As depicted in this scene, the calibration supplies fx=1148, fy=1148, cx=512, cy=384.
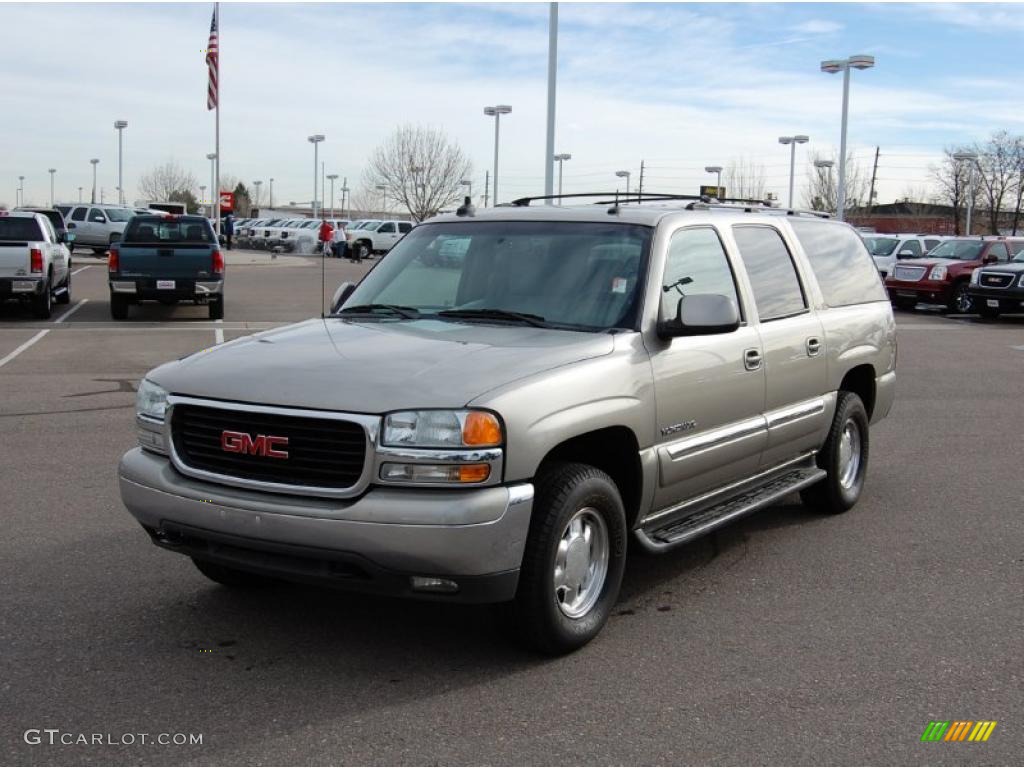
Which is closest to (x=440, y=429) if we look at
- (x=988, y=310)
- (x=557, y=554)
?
(x=557, y=554)

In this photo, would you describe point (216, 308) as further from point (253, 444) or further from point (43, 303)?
point (253, 444)

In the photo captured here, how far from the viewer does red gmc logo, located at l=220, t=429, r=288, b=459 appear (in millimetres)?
4340

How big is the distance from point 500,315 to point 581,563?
4.12ft

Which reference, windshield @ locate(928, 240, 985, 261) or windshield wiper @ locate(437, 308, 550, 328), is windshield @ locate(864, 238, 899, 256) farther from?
windshield wiper @ locate(437, 308, 550, 328)

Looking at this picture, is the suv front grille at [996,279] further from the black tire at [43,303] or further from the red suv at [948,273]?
the black tire at [43,303]

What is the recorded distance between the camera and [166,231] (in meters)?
20.4

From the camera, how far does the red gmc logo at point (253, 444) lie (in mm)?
4340

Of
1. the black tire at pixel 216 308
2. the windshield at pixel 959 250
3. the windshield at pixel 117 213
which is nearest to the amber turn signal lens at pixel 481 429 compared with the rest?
the black tire at pixel 216 308

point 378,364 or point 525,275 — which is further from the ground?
point 525,275

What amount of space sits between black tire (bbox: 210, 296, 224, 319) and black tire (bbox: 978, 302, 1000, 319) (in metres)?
16.0

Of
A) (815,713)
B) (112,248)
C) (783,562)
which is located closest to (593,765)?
(815,713)

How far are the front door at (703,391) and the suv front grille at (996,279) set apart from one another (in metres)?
20.8

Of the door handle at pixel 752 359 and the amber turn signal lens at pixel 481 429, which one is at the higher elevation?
the door handle at pixel 752 359

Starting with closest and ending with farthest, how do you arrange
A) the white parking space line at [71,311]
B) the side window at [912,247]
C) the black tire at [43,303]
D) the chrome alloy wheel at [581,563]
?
the chrome alloy wheel at [581,563]
the black tire at [43,303]
the white parking space line at [71,311]
the side window at [912,247]
